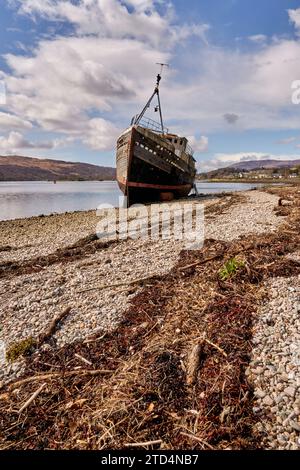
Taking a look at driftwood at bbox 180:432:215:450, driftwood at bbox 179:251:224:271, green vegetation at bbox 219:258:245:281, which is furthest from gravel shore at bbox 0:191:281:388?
driftwood at bbox 180:432:215:450

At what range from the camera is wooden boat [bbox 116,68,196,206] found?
30078 millimetres

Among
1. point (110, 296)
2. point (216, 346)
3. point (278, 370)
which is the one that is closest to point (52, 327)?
point (110, 296)

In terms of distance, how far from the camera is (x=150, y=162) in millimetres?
31141

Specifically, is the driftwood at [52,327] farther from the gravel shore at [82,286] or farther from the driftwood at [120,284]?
the driftwood at [120,284]

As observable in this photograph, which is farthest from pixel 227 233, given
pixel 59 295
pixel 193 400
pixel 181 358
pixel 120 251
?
pixel 193 400

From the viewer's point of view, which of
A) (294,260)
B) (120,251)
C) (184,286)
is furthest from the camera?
(120,251)

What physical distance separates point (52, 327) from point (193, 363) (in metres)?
3.34

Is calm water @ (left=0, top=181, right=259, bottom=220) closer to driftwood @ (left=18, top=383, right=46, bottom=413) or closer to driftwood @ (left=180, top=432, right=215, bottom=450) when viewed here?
driftwood @ (left=18, top=383, right=46, bottom=413)

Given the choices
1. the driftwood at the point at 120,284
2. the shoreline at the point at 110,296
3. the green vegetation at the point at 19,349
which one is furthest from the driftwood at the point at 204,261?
the green vegetation at the point at 19,349

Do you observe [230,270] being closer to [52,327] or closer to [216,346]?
[216,346]

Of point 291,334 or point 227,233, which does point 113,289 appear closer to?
point 291,334

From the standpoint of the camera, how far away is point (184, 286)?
8.30 meters

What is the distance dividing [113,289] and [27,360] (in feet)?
10.8
